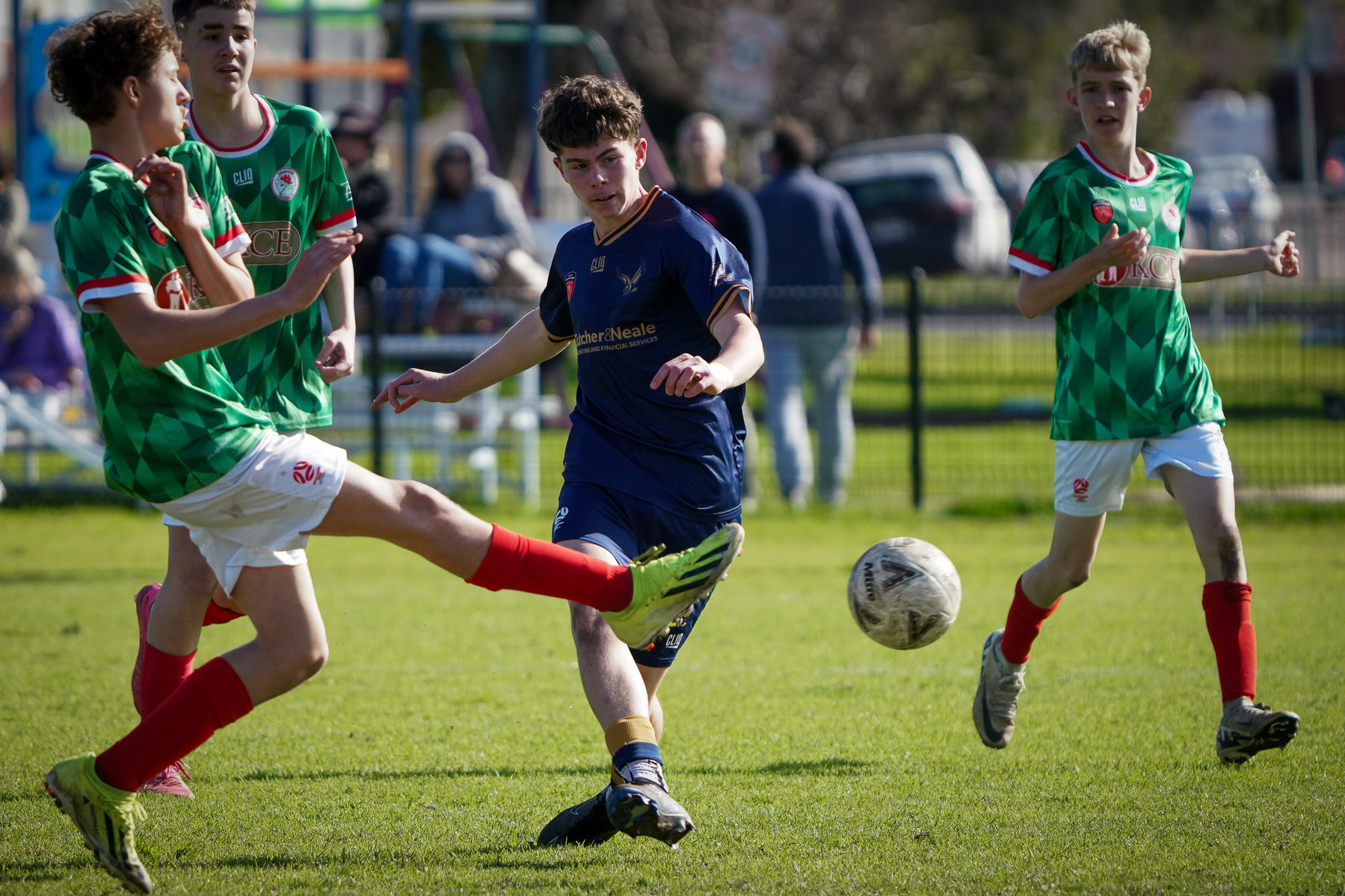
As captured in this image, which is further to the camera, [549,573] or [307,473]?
[549,573]

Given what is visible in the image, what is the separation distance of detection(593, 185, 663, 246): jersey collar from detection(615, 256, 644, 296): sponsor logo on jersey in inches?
4.4

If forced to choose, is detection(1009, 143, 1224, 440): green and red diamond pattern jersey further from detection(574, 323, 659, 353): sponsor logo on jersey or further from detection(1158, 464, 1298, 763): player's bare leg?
detection(574, 323, 659, 353): sponsor logo on jersey

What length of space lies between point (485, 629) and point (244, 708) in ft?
12.5

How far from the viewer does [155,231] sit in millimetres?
3564

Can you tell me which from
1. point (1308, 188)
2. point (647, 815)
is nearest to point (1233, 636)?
point (647, 815)

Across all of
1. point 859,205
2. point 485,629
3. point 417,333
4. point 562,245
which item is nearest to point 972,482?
point 417,333

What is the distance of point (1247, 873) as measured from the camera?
142 inches

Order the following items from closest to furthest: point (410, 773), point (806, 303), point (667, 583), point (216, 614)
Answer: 1. point (667, 583)
2. point (216, 614)
3. point (410, 773)
4. point (806, 303)

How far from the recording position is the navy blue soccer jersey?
4.05 m

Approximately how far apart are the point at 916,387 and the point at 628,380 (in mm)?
7338

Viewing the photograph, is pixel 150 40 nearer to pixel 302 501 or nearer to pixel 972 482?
pixel 302 501

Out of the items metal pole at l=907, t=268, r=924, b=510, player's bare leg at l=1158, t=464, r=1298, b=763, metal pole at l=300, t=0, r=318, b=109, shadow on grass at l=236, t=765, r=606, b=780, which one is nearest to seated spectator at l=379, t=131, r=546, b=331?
metal pole at l=907, t=268, r=924, b=510

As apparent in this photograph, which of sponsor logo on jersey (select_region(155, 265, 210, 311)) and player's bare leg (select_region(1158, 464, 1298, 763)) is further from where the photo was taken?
player's bare leg (select_region(1158, 464, 1298, 763))

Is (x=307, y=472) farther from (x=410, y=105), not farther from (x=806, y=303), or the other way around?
(x=410, y=105)
